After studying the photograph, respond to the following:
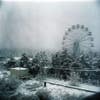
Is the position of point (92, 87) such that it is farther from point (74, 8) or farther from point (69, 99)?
point (74, 8)

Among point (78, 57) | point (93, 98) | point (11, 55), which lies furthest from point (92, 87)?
point (11, 55)

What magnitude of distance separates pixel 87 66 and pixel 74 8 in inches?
26.9

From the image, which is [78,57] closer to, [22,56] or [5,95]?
[22,56]

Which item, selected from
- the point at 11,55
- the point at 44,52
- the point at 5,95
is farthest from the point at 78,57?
the point at 5,95

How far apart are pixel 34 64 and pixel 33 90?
294 millimetres

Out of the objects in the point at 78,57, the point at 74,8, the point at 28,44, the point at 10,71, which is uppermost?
the point at 74,8

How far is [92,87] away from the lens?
6.09ft

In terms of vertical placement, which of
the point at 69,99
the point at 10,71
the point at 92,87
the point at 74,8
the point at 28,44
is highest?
the point at 74,8

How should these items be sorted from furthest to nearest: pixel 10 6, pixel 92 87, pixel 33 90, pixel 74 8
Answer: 1. pixel 10 6
2. pixel 74 8
3. pixel 33 90
4. pixel 92 87

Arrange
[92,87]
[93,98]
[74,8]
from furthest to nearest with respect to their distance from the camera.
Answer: [74,8] → [92,87] → [93,98]

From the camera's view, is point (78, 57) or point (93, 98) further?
point (78, 57)

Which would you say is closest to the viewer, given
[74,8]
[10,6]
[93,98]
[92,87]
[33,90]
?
[93,98]

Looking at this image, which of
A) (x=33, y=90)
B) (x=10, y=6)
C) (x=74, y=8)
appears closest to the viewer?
(x=33, y=90)

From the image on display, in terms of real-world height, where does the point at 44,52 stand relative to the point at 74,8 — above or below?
below
